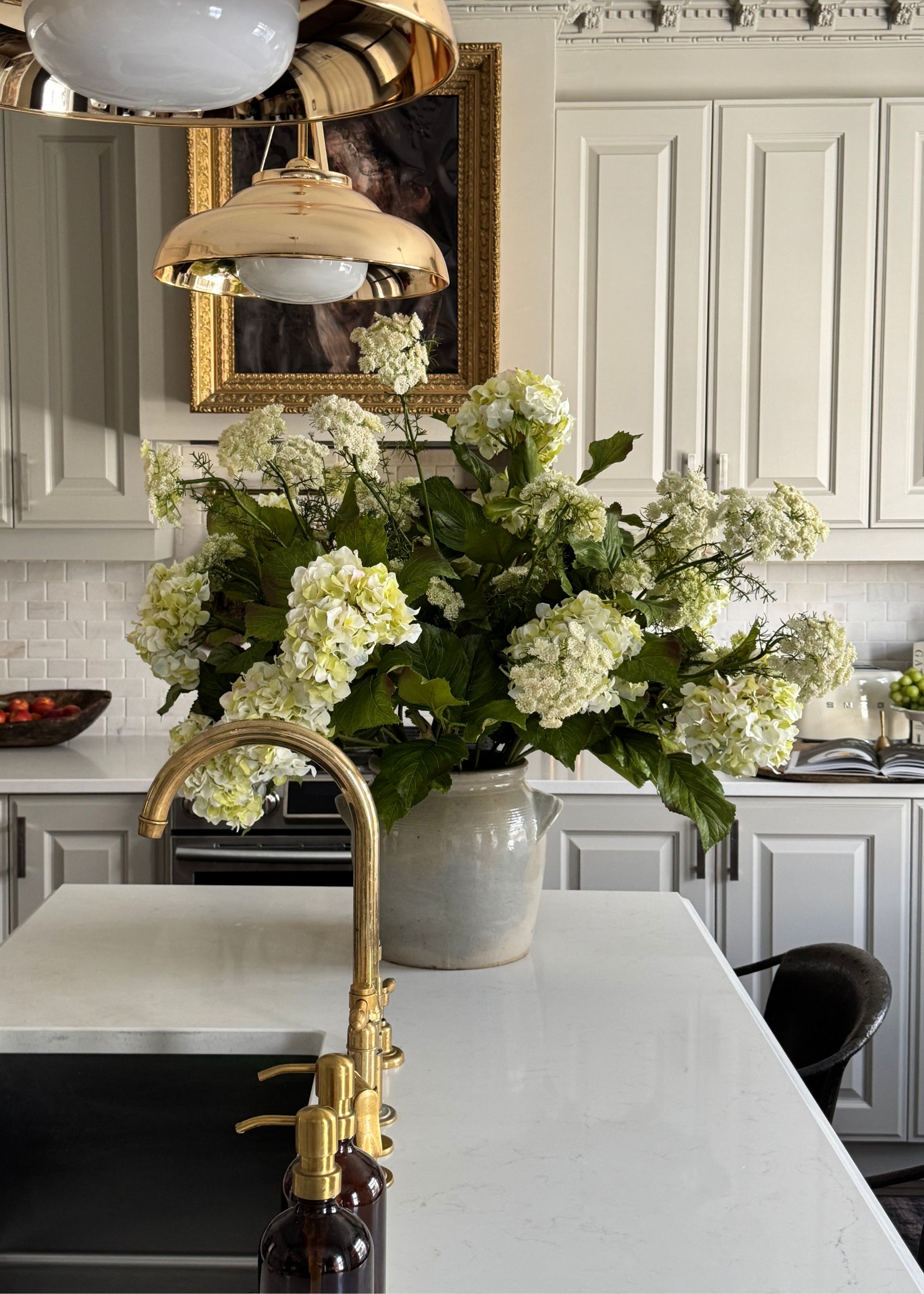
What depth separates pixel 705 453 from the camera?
3324 mm

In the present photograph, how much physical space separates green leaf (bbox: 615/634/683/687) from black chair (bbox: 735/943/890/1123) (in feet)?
1.88

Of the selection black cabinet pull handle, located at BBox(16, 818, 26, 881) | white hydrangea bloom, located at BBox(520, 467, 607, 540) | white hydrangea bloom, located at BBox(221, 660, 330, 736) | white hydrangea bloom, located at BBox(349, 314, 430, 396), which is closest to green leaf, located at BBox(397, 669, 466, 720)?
white hydrangea bloom, located at BBox(221, 660, 330, 736)

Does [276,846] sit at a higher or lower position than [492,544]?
lower

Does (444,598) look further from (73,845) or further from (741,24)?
(741,24)

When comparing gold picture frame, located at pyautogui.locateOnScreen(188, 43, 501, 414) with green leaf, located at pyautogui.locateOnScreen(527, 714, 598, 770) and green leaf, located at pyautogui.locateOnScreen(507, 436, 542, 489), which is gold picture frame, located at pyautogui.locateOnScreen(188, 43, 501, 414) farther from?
green leaf, located at pyautogui.locateOnScreen(527, 714, 598, 770)

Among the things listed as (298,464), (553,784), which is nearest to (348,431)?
(298,464)

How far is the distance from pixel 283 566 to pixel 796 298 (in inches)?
94.7

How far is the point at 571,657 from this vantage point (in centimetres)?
117

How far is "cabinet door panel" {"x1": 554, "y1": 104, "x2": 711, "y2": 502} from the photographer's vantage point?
325 cm

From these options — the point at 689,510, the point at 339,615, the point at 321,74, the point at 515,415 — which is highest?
the point at 321,74

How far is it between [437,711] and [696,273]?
2.30 meters

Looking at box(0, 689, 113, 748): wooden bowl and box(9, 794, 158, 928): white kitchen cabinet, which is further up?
box(0, 689, 113, 748): wooden bowl

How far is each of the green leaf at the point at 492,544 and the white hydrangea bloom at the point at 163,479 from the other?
330 millimetres

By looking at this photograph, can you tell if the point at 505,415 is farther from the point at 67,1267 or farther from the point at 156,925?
the point at 67,1267
